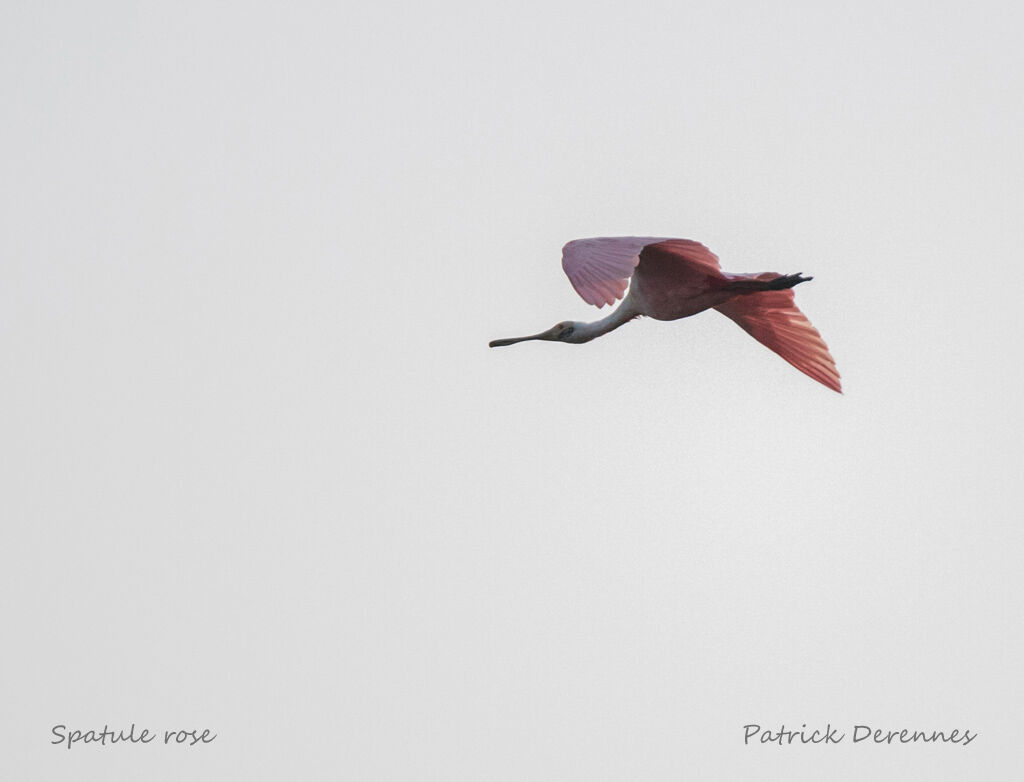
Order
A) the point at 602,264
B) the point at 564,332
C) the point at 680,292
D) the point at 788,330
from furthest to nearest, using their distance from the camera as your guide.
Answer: the point at 788,330 → the point at 564,332 → the point at 680,292 → the point at 602,264

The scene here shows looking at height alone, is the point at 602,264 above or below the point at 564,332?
below

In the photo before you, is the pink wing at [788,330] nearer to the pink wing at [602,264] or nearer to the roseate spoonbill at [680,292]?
the roseate spoonbill at [680,292]

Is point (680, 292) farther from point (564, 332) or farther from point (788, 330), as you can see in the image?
point (788, 330)

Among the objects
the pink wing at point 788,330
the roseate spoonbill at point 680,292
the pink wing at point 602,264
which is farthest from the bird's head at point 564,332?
the pink wing at point 602,264

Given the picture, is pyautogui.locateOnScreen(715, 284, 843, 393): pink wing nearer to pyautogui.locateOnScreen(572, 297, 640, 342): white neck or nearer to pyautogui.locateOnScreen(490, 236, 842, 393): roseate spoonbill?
pyautogui.locateOnScreen(490, 236, 842, 393): roseate spoonbill

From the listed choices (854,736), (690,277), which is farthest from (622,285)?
(854,736)

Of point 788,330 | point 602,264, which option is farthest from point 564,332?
point 602,264

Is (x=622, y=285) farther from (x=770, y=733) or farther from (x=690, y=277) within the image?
(x=770, y=733)

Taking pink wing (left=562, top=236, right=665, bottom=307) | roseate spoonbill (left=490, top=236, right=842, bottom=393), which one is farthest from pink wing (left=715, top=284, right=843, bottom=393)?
pink wing (left=562, top=236, right=665, bottom=307)

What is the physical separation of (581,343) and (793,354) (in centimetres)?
154

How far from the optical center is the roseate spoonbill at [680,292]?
1072 centimetres

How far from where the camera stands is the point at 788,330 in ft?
43.8

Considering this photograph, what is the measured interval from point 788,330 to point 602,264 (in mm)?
2948

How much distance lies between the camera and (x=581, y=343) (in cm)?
1297
